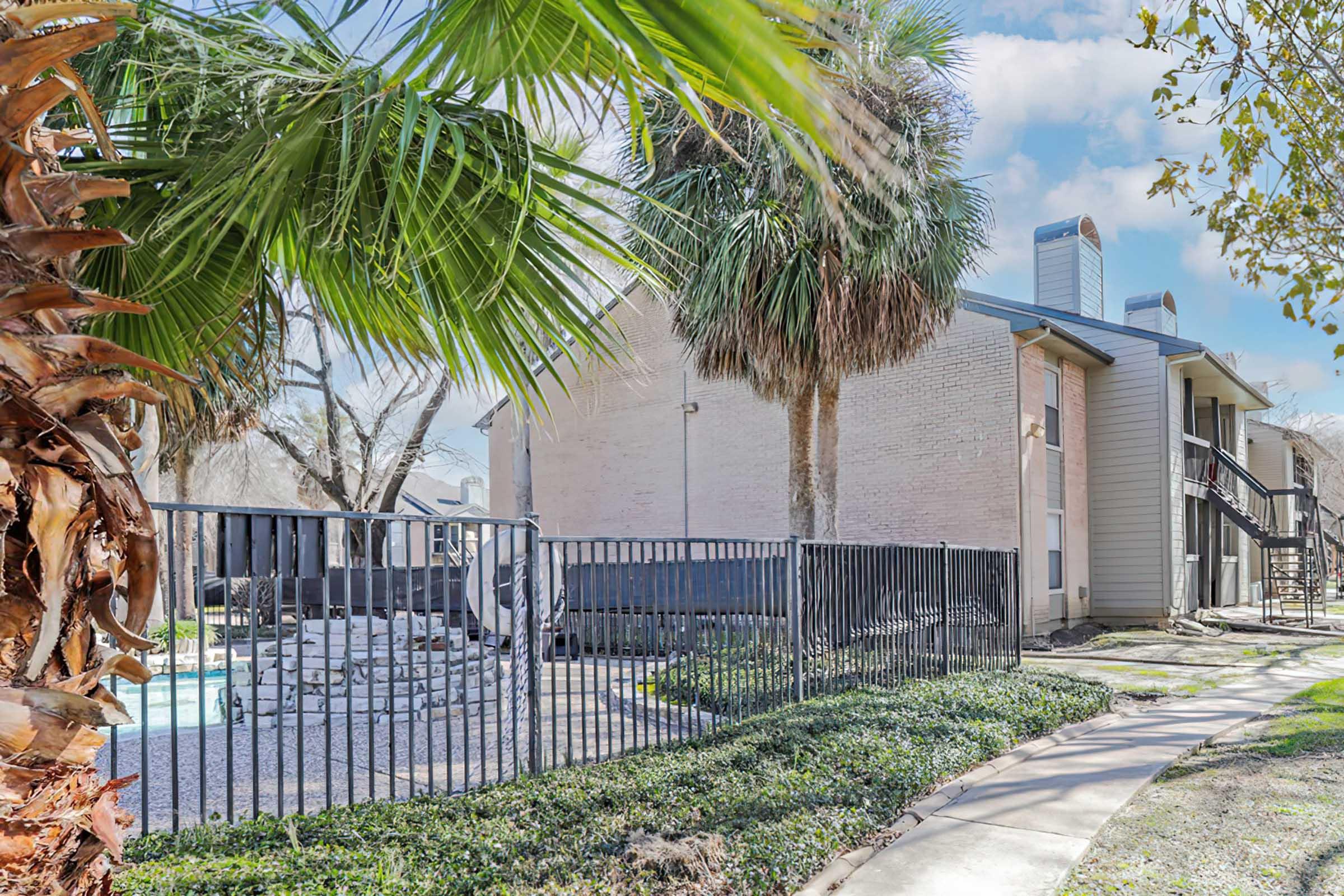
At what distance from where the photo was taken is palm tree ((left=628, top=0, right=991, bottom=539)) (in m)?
11.6

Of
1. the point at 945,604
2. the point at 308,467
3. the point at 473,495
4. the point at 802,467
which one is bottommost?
the point at 945,604

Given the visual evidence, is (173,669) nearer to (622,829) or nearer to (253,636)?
(253,636)

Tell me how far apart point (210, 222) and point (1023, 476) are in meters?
14.4

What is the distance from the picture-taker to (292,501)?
92.7 ft

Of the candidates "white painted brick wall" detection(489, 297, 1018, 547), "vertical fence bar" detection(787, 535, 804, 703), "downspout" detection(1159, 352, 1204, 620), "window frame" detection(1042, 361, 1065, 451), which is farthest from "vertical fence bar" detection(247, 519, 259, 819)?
"downspout" detection(1159, 352, 1204, 620)

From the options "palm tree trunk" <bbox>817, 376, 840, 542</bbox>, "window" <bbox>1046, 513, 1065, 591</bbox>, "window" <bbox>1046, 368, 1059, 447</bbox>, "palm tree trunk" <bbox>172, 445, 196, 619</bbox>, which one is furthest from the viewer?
"window" <bbox>1046, 368, 1059, 447</bbox>

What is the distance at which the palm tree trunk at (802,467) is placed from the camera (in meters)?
12.6

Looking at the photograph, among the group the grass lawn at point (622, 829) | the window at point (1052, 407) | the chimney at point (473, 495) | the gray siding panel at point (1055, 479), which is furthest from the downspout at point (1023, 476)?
the chimney at point (473, 495)

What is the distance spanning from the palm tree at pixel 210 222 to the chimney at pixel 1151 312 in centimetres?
2263

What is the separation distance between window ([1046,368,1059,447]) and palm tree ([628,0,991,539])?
18.4 feet

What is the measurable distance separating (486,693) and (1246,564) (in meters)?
21.7

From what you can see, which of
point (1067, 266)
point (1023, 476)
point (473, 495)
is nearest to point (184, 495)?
point (1023, 476)

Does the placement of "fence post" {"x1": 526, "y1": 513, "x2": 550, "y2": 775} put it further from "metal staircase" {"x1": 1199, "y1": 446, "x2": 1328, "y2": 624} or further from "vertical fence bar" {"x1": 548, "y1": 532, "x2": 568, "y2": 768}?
"metal staircase" {"x1": 1199, "y1": 446, "x2": 1328, "y2": 624}

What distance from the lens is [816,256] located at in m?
12.1
